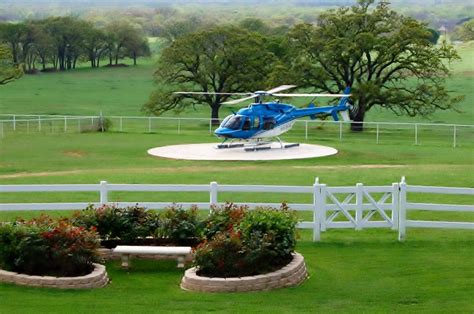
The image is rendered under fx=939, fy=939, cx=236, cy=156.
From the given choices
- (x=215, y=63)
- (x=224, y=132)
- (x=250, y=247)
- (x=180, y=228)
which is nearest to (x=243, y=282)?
(x=250, y=247)

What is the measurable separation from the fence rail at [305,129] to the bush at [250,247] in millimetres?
28938

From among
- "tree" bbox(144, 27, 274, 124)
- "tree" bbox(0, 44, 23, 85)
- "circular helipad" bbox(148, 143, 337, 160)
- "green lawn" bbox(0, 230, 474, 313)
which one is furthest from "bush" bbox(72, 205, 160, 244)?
"tree" bbox(0, 44, 23, 85)

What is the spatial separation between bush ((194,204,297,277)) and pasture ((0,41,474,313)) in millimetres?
519

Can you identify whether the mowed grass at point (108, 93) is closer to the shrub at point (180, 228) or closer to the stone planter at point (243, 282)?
the shrub at point (180, 228)

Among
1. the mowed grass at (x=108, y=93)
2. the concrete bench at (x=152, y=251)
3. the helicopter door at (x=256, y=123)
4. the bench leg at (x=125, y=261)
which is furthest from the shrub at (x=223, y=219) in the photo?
the mowed grass at (x=108, y=93)

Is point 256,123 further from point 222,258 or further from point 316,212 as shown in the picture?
point 222,258

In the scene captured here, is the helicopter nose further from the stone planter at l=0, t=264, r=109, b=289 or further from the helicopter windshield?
the stone planter at l=0, t=264, r=109, b=289

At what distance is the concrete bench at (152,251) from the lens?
44.2 feet

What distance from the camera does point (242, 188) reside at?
16.0 metres

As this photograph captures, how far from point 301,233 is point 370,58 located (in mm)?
42012

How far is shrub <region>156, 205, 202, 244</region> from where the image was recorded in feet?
47.9

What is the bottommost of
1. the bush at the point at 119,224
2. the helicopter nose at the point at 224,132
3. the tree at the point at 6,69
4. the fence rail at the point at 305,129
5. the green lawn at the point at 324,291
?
the fence rail at the point at 305,129

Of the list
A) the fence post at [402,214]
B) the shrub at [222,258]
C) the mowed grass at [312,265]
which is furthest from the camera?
the fence post at [402,214]

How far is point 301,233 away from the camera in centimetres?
1756
